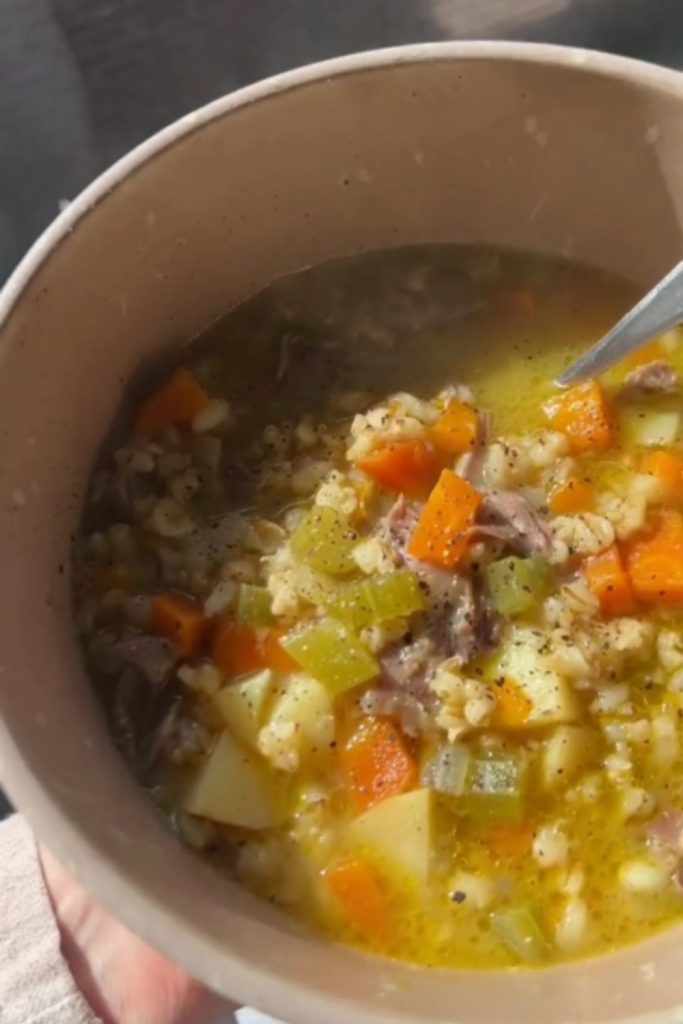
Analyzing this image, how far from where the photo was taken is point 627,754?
1378 millimetres

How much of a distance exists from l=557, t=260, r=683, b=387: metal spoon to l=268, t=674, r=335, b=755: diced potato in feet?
1.85

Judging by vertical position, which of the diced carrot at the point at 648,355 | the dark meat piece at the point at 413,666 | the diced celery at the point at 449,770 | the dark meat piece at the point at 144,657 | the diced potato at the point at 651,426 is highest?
the dark meat piece at the point at 144,657

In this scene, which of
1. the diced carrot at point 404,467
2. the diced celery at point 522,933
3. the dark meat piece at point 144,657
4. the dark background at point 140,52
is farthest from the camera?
the dark background at point 140,52

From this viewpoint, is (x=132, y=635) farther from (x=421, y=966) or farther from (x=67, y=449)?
(x=421, y=966)

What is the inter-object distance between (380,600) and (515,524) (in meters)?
0.20

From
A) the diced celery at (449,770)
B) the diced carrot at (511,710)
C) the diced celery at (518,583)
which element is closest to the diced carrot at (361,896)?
the diced celery at (449,770)

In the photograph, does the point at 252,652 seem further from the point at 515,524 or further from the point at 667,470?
the point at 667,470

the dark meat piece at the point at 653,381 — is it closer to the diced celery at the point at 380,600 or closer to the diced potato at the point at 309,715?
the diced celery at the point at 380,600

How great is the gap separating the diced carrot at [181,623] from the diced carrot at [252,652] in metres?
0.04

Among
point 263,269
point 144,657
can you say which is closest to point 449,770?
point 144,657

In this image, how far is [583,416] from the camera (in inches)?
62.0

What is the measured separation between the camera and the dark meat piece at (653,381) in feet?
5.26

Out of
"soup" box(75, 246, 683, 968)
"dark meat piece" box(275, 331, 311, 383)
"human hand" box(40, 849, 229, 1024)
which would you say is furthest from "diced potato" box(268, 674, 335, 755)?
"dark meat piece" box(275, 331, 311, 383)

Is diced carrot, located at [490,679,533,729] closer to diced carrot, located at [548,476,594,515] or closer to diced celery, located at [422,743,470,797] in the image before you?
diced celery, located at [422,743,470,797]
